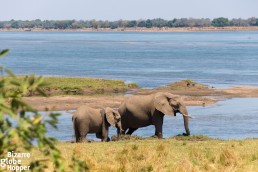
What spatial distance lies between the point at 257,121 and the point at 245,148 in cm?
1743

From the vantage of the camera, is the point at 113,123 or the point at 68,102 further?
the point at 68,102

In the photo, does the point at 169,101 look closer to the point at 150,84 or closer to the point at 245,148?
the point at 245,148

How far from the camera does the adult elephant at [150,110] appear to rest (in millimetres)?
24359

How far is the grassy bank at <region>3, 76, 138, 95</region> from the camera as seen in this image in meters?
47.0

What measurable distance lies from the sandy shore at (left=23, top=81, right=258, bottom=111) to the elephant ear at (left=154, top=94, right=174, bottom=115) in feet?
42.2

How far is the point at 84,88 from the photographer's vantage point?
159 ft

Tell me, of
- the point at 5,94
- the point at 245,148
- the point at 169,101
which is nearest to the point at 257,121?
A: the point at 169,101

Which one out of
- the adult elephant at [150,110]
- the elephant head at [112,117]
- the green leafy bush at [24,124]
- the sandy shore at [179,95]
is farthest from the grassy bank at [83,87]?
the green leafy bush at [24,124]

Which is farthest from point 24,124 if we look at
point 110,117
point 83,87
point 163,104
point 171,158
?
point 83,87

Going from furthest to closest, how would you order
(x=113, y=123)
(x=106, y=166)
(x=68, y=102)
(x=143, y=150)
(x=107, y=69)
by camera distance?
(x=107, y=69)
(x=68, y=102)
(x=113, y=123)
(x=143, y=150)
(x=106, y=166)

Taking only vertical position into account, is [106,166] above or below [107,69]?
above

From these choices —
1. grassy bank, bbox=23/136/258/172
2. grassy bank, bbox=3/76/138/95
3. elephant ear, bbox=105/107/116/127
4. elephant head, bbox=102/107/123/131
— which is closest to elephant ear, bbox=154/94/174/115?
elephant head, bbox=102/107/123/131

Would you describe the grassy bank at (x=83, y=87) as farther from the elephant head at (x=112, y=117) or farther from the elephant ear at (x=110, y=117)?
the elephant ear at (x=110, y=117)

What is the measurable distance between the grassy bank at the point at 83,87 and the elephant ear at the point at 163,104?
2167 centimetres
